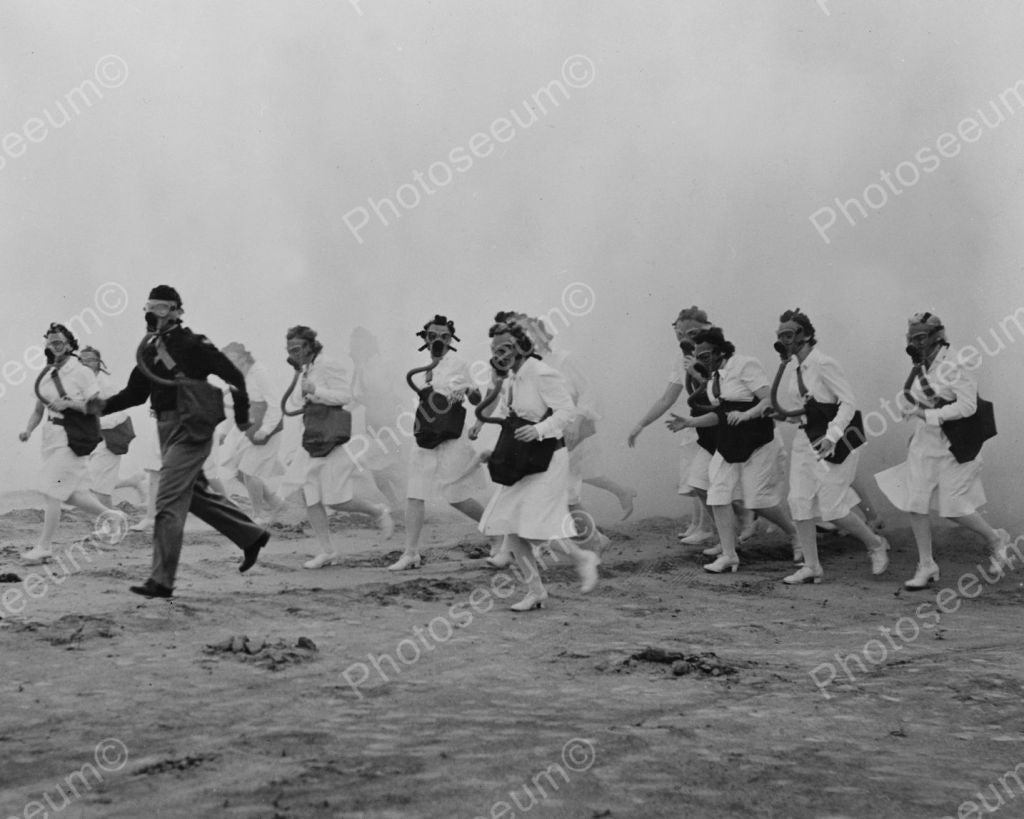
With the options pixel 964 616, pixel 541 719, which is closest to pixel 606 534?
pixel 964 616

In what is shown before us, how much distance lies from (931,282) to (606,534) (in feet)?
14.5

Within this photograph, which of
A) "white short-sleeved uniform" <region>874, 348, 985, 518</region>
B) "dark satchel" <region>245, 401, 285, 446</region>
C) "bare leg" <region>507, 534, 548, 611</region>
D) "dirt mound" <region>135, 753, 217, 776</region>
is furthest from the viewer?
"dark satchel" <region>245, 401, 285, 446</region>

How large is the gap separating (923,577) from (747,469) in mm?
1529

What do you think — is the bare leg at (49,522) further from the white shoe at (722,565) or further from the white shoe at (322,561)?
the white shoe at (722,565)

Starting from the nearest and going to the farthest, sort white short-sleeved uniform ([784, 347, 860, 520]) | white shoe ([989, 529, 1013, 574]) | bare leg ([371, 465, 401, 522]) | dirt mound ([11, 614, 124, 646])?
dirt mound ([11, 614, 124, 646]) < white shoe ([989, 529, 1013, 574]) < white short-sleeved uniform ([784, 347, 860, 520]) < bare leg ([371, 465, 401, 522])

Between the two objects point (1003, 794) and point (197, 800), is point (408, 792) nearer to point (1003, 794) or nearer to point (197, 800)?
point (197, 800)

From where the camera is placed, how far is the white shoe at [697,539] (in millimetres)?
11016

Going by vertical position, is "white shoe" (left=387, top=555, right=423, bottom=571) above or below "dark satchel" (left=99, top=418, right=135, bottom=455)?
below

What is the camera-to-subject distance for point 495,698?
545cm

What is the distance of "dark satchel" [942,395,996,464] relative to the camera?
8578 millimetres

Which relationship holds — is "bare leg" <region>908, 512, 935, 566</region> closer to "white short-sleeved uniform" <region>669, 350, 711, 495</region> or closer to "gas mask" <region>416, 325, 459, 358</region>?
"white short-sleeved uniform" <region>669, 350, 711, 495</region>

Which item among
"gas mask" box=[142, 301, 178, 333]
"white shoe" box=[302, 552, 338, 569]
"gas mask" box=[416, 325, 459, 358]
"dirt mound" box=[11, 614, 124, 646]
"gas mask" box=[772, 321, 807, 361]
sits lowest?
"white shoe" box=[302, 552, 338, 569]

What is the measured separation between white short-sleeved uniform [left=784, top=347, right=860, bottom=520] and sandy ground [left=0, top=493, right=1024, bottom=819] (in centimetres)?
60

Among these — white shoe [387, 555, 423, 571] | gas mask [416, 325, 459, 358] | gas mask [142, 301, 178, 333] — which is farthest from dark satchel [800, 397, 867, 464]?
gas mask [142, 301, 178, 333]
